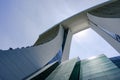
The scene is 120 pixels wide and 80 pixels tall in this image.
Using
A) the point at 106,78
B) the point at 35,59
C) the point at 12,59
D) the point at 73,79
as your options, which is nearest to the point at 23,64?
the point at 12,59

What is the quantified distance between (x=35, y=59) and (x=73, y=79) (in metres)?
8.88

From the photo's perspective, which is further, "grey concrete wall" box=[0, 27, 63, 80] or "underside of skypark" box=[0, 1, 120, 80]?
"underside of skypark" box=[0, 1, 120, 80]

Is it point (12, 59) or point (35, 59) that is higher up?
point (12, 59)

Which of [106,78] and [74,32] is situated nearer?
[106,78]

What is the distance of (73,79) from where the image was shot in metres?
12.6

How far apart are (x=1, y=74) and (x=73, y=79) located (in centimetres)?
553

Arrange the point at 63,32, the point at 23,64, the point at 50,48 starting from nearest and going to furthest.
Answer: the point at 23,64
the point at 50,48
the point at 63,32

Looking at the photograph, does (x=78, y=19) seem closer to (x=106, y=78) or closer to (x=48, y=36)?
(x=48, y=36)

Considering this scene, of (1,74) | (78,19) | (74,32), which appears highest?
(1,74)

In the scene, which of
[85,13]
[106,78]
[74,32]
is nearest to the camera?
[106,78]

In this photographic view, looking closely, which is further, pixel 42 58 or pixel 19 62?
pixel 42 58

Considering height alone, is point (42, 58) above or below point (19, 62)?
below

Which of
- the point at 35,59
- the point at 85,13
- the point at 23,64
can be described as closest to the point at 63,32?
the point at 85,13

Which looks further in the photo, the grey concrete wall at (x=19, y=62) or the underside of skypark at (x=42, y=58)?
the underside of skypark at (x=42, y=58)
